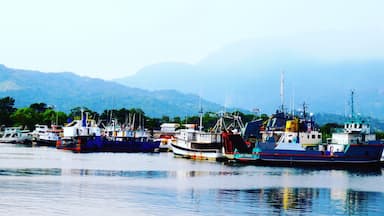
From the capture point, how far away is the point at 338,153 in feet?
239

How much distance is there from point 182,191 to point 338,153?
32047 mm

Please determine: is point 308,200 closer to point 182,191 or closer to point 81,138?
point 182,191

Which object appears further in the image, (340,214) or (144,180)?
(144,180)

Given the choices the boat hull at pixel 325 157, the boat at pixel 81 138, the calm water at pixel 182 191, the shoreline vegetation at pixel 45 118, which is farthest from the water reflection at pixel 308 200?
the shoreline vegetation at pixel 45 118

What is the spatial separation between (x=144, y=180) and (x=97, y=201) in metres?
14.5

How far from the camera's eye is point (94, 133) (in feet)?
364

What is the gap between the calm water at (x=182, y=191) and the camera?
1404 inches

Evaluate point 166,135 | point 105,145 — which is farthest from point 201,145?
point 166,135

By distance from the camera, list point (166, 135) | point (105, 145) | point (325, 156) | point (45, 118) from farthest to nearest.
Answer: point (45, 118) → point (166, 135) → point (105, 145) → point (325, 156)

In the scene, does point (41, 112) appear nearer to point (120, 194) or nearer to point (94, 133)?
point (94, 133)

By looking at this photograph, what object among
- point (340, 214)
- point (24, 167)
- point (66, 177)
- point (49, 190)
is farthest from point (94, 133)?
point (340, 214)

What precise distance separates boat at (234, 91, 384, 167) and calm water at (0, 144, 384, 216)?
6.10 meters

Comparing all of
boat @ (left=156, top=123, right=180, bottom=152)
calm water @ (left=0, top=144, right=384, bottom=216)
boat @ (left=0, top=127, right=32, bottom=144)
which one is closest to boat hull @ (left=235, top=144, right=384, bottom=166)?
calm water @ (left=0, top=144, right=384, bottom=216)

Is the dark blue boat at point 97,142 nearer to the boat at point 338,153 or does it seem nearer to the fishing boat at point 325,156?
the boat at point 338,153
